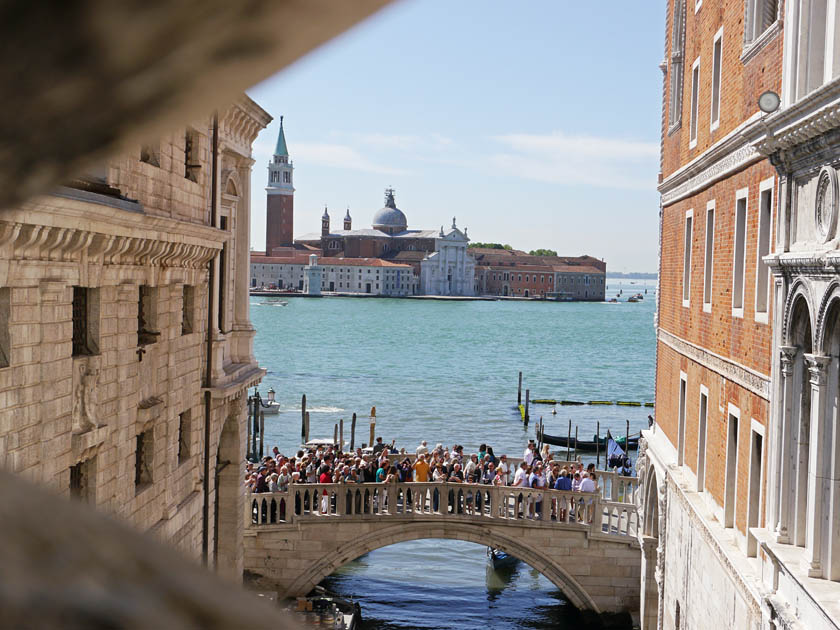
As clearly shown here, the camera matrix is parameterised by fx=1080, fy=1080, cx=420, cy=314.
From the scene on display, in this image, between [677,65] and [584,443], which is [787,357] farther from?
[584,443]

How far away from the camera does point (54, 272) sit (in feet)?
29.1

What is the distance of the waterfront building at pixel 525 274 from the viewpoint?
631 ft

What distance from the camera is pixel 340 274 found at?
18875 cm

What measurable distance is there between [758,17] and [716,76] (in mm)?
2595

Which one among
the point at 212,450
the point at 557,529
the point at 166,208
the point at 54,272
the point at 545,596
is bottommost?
the point at 545,596

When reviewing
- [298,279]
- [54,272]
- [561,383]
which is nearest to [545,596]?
[54,272]

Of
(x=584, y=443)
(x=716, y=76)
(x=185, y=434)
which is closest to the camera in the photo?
(x=716, y=76)

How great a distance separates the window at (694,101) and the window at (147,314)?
7.46 meters

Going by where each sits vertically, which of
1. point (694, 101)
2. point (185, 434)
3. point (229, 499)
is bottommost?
point (229, 499)

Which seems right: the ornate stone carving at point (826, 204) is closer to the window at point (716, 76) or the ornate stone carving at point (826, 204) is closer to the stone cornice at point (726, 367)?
the stone cornice at point (726, 367)

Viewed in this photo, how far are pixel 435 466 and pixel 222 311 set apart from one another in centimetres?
693

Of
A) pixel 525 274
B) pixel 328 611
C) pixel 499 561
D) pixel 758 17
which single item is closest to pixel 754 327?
pixel 758 17

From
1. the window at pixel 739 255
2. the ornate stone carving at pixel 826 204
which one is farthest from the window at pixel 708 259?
the ornate stone carving at pixel 826 204

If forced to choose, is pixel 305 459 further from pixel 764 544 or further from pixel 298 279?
pixel 298 279
